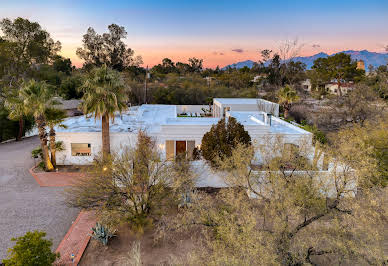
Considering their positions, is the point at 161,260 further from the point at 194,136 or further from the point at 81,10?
the point at 81,10

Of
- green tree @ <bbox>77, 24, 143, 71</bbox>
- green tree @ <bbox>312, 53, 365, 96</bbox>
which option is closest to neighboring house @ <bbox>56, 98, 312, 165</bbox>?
green tree @ <bbox>77, 24, 143, 71</bbox>

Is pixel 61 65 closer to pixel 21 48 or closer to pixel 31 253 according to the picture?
pixel 21 48

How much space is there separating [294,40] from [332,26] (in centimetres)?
533

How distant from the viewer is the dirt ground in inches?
311

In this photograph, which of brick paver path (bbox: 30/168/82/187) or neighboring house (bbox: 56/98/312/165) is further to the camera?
neighboring house (bbox: 56/98/312/165)

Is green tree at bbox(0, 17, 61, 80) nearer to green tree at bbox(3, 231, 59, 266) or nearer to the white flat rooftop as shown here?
the white flat rooftop

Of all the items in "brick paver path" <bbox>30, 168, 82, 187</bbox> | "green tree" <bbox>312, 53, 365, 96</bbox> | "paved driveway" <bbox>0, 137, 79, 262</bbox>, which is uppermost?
"green tree" <bbox>312, 53, 365, 96</bbox>

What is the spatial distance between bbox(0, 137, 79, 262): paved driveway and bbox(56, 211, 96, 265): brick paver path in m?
0.28

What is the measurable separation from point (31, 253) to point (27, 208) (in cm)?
560

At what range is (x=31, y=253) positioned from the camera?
6.51 meters

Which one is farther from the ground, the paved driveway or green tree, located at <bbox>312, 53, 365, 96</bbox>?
green tree, located at <bbox>312, 53, 365, 96</bbox>

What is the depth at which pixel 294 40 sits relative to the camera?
3688cm

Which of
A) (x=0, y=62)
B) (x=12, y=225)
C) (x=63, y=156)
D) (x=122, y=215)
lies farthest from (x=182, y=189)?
(x=0, y=62)

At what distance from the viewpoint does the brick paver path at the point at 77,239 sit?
803 cm
